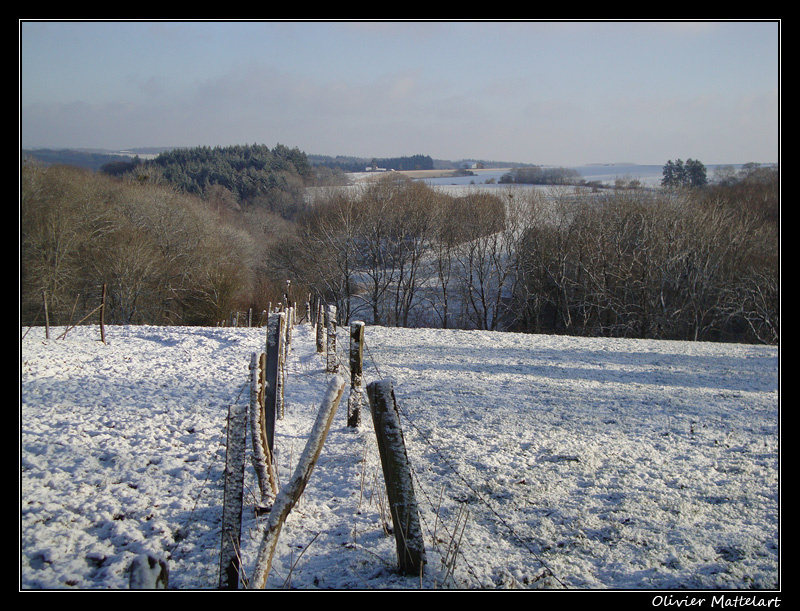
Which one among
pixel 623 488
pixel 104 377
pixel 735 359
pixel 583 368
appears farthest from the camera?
pixel 735 359

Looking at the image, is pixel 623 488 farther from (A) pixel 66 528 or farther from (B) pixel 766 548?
(A) pixel 66 528

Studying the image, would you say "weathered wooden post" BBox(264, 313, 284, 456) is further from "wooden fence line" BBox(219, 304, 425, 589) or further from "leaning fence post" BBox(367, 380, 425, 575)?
"leaning fence post" BBox(367, 380, 425, 575)

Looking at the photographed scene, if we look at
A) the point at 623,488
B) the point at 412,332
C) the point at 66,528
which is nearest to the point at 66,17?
the point at 66,528

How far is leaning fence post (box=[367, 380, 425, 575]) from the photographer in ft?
9.57

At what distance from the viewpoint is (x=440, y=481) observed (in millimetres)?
4832

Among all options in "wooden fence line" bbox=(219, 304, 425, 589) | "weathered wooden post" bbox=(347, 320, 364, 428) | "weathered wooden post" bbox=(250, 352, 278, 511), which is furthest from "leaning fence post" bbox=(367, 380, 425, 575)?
"weathered wooden post" bbox=(347, 320, 364, 428)

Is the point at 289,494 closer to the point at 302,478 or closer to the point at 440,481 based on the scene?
the point at 302,478

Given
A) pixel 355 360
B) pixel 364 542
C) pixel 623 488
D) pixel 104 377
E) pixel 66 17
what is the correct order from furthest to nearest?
pixel 104 377 → pixel 355 360 → pixel 623 488 → pixel 364 542 → pixel 66 17

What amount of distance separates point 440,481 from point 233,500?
2.67 m

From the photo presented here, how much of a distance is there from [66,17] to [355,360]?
4360mm

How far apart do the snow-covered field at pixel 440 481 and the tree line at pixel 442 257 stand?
1893cm

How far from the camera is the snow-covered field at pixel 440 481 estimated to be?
3.33m

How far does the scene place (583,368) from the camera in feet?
35.9

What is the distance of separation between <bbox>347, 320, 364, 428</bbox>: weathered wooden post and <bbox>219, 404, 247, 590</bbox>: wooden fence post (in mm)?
3386
